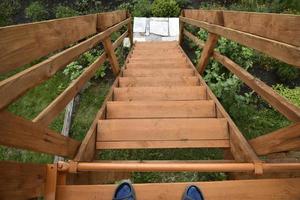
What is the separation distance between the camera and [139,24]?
952 centimetres

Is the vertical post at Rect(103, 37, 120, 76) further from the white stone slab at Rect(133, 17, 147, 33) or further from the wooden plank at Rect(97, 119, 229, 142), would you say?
the white stone slab at Rect(133, 17, 147, 33)

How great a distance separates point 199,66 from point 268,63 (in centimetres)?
264

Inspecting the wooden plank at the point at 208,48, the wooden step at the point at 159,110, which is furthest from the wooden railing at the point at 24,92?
the wooden plank at the point at 208,48

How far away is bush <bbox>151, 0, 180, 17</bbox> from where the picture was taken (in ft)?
31.9

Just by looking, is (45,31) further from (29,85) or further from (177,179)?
(177,179)

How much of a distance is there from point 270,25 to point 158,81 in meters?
2.69

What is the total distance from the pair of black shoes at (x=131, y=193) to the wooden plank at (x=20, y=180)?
418mm

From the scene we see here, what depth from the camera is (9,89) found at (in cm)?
132

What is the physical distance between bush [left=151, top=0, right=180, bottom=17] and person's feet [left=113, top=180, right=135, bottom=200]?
27.3 feet

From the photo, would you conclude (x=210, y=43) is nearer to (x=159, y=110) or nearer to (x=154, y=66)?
(x=159, y=110)

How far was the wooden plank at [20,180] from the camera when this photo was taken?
1433 mm

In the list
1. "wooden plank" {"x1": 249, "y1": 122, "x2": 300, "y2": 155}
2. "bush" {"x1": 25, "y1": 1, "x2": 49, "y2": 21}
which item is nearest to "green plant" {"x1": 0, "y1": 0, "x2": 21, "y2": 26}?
"bush" {"x1": 25, "y1": 1, "x2": 49, "y2": 21}

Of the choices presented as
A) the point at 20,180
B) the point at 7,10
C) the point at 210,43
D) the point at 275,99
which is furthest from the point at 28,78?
the point at 7,10

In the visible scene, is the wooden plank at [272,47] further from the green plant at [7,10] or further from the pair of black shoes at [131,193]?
the green plant at [7,10]
